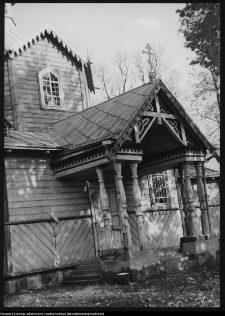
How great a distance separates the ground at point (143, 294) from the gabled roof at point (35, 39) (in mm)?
8732

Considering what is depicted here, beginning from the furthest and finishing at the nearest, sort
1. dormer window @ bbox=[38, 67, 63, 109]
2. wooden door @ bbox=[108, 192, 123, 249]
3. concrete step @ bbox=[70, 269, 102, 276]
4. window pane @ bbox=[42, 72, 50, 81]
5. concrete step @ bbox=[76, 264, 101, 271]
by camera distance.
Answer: window pane @ bbox=[42, 72, 50, 81] → dormer window @ bbox=[38, 67, 63, 109] → wooden door @ bbox=[108, 192, 123, 249] → concrete step @ bbox=[76, 264, 101, 271] → concrete step @ bbox=[70, 269, 102, 276]

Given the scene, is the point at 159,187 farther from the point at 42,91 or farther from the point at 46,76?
the point at 46,76

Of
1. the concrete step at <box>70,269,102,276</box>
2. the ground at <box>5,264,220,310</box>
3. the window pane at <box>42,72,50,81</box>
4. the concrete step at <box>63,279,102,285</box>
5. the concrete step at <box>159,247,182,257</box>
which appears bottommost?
the ground at <box>5,264,220,310</box>

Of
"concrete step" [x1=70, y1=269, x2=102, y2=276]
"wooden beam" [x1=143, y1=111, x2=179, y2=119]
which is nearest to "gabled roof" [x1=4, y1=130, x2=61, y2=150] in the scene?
"wooden beam" [x1=143, y1=111, x2=179, y2=119]

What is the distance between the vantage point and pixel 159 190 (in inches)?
699

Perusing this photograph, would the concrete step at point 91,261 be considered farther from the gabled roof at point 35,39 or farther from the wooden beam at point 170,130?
the gabled roof at point 35,39

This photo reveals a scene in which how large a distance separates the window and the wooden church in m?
0.06

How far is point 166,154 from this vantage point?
49.6 feet

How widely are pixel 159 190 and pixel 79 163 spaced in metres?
5.05

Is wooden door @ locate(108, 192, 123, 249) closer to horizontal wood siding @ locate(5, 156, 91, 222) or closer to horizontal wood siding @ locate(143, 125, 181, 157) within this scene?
horizontal wood siding @ locate(5, 156, 91, 222)

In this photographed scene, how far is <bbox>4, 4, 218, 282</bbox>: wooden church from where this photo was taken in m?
13.0

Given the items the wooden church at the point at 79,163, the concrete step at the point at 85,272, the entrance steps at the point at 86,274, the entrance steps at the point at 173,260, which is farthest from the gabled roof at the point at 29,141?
the entrance steps at the point at 173,260

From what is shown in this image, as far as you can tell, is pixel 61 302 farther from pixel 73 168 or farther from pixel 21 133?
pixel 21 133

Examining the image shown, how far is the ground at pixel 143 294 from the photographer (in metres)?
10.0
